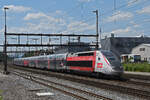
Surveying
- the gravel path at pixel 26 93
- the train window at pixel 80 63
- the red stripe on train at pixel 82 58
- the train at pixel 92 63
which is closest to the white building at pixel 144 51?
the train at pixel 92 63

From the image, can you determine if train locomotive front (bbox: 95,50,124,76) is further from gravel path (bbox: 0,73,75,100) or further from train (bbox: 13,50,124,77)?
gravel path (bbox: 0,73,75,100)

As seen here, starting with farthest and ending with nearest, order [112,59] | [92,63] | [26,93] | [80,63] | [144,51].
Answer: [144,51], [80,63], [92,63], [112,59], [26,93]

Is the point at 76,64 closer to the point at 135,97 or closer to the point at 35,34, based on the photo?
the point at 35,34

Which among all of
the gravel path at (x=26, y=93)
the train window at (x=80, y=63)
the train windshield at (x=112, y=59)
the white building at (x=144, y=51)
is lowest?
the gravel path at (x=26, y=93)

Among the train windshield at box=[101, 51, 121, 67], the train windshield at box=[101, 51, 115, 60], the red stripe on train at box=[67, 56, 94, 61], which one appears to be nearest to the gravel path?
the train windshield at box=[101, 51, 121, 67]

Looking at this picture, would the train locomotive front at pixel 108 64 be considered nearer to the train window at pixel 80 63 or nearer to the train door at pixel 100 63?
the train door at pixel 100 63

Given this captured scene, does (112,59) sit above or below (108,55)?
below

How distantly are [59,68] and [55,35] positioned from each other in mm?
5352

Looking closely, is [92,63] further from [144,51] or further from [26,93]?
[144,51]

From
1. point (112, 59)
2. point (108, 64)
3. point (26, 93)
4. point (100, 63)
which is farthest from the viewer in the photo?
point (100, 63)

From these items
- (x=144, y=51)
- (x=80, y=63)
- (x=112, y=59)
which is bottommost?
(x=80, y=63)

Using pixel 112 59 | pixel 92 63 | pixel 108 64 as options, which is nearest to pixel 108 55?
pixel 112 59

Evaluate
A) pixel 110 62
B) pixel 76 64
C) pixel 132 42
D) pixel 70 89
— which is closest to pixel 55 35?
pixel 76 64

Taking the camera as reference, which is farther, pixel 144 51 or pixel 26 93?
pixel 144 51
